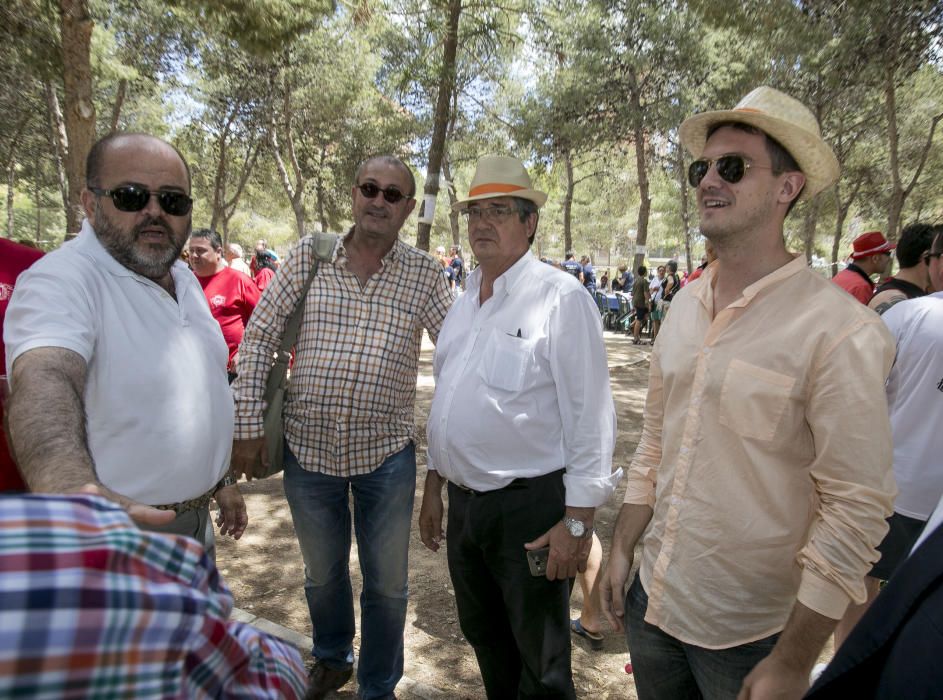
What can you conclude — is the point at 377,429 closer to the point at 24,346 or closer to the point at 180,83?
the point at 24,346

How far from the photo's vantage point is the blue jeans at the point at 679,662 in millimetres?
1744

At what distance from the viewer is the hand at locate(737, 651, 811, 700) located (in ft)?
5.00

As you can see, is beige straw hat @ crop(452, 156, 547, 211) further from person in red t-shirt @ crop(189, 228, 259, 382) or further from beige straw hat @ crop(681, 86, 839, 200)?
person in red t-shirt @ crop(189, 228, 259, 382)

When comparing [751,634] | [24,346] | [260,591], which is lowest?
[260,591]

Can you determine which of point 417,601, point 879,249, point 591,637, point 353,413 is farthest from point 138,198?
point 879,249

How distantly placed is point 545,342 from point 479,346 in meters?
0.29

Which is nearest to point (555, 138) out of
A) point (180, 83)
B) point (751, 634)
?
point (180, 83)

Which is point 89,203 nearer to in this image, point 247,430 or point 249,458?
point 247,430

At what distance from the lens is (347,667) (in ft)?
10.00

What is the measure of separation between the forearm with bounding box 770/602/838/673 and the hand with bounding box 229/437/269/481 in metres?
2.18

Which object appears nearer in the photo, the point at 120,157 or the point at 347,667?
the point at 120,157

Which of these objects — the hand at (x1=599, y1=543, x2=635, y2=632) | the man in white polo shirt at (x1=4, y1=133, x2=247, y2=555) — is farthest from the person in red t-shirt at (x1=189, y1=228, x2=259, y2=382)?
the hand at (x1=599, y1=543, x2=635, y2=632)

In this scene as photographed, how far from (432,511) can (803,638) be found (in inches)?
67.6

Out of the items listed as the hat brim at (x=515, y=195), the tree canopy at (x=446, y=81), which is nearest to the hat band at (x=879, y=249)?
the tree canopy at (x=446, y=81)
